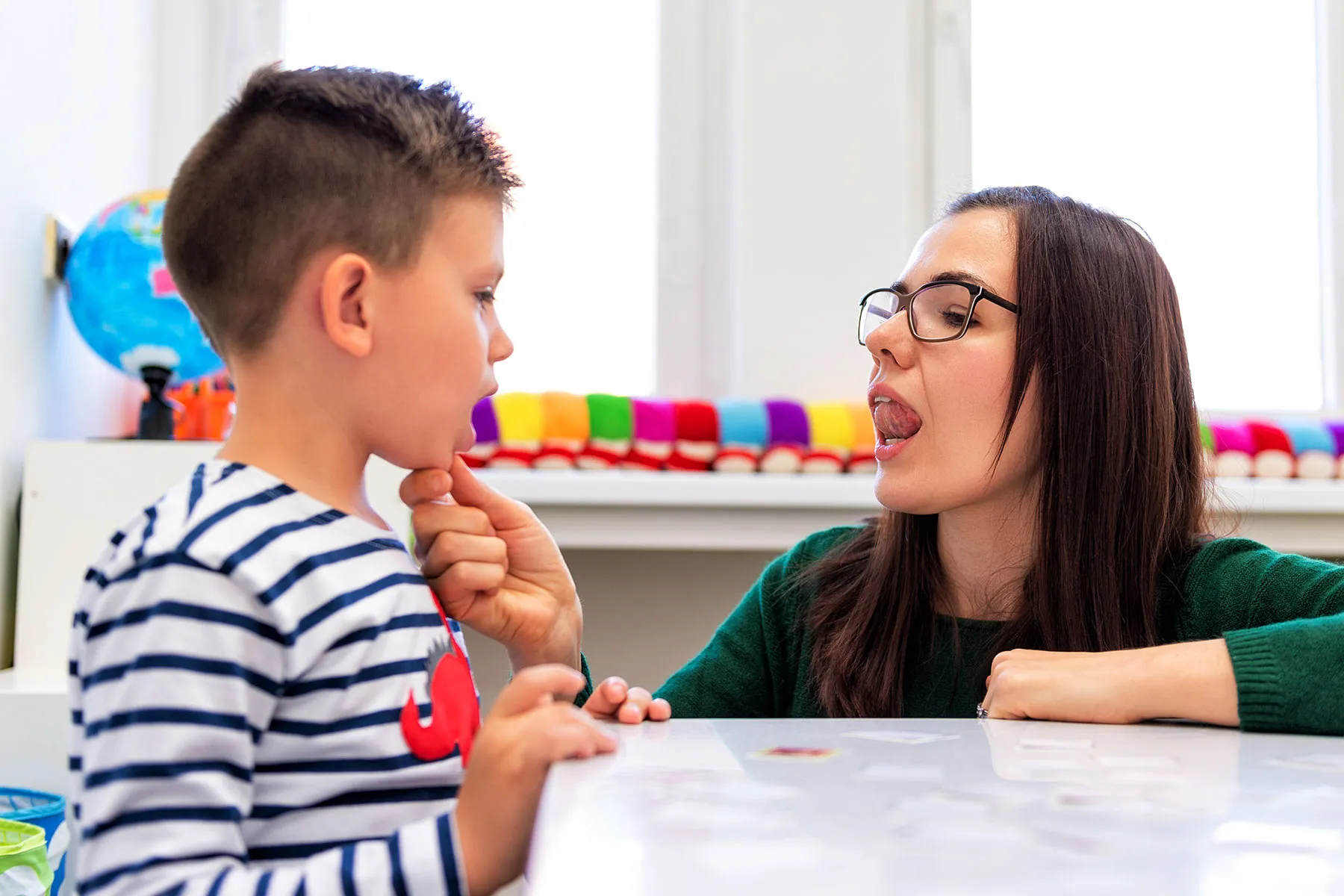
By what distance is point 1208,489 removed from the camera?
1.25 metres

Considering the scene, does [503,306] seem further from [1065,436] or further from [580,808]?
[580,808]

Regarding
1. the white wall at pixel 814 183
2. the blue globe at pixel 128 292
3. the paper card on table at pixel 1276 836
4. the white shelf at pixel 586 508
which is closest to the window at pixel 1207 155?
the white wall at pixel 814 183

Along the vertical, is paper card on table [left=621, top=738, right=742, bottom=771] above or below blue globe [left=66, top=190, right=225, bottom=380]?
below

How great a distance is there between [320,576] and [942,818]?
0.34 meters

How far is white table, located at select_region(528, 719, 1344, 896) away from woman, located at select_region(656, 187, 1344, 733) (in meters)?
0.42

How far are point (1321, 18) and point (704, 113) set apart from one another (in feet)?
4.62

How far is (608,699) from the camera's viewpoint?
0.82m

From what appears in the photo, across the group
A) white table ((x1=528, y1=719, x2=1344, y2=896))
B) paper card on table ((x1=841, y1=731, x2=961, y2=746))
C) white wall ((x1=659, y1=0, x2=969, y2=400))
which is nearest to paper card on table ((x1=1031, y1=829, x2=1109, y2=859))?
white table ((x1=528, y1=719, x2=1344, y2=896))

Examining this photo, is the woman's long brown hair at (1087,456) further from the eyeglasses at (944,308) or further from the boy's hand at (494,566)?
the boy's hand at (494,566)

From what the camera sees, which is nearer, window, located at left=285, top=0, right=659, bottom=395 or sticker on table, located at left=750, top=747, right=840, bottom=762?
sticker on table, located at left=750, top=747, right=840, bottom=762

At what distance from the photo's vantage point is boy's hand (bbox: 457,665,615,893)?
565mm

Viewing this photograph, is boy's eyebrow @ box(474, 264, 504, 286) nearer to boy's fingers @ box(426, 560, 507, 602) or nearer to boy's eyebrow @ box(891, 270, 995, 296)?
boy's fingers @ box(426, 560, 507, 602)

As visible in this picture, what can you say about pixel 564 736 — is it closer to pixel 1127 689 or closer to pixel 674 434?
pixel 1127 689

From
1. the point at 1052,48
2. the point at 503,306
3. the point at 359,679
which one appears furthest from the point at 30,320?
the point at 1052,48
